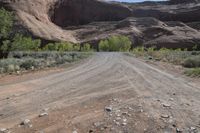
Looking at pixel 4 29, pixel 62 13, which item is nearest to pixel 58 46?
pixel 62 13

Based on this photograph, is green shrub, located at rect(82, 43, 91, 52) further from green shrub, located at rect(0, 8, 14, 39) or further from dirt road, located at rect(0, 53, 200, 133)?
dirt road, located at rect(0, 53, 200, 133)

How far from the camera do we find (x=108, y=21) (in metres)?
169

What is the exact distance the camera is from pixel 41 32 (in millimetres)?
124625

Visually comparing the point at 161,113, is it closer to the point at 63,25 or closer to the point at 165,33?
the point at 165,33

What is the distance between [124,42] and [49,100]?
114 meters

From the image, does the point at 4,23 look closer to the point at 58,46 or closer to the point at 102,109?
the point at 102,109

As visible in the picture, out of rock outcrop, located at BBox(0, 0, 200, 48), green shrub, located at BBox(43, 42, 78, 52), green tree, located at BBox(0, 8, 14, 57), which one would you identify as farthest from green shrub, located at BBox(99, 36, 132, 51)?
green tree, located at BBox(0, 8, 14, 57)

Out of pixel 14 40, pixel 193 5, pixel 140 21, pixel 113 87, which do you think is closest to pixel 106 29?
pixel 140 21

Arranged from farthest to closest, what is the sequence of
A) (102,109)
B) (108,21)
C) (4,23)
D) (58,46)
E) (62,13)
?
1. (108,21)
2. (62,13)
3. (58,46)
4. (4,23)
5. (102,109)

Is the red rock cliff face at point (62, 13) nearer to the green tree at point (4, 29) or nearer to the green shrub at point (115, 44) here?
the green shrub at point (115, 44)

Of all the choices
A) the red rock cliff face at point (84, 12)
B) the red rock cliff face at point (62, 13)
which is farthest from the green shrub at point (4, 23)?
the red rock cliff face at point (84, 12)

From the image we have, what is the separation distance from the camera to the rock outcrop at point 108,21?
13375 cm

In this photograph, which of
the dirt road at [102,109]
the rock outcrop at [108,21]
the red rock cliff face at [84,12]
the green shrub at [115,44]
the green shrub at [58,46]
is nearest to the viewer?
the dirt road at [102,109]

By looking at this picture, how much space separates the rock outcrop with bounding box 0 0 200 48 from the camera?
439ft
